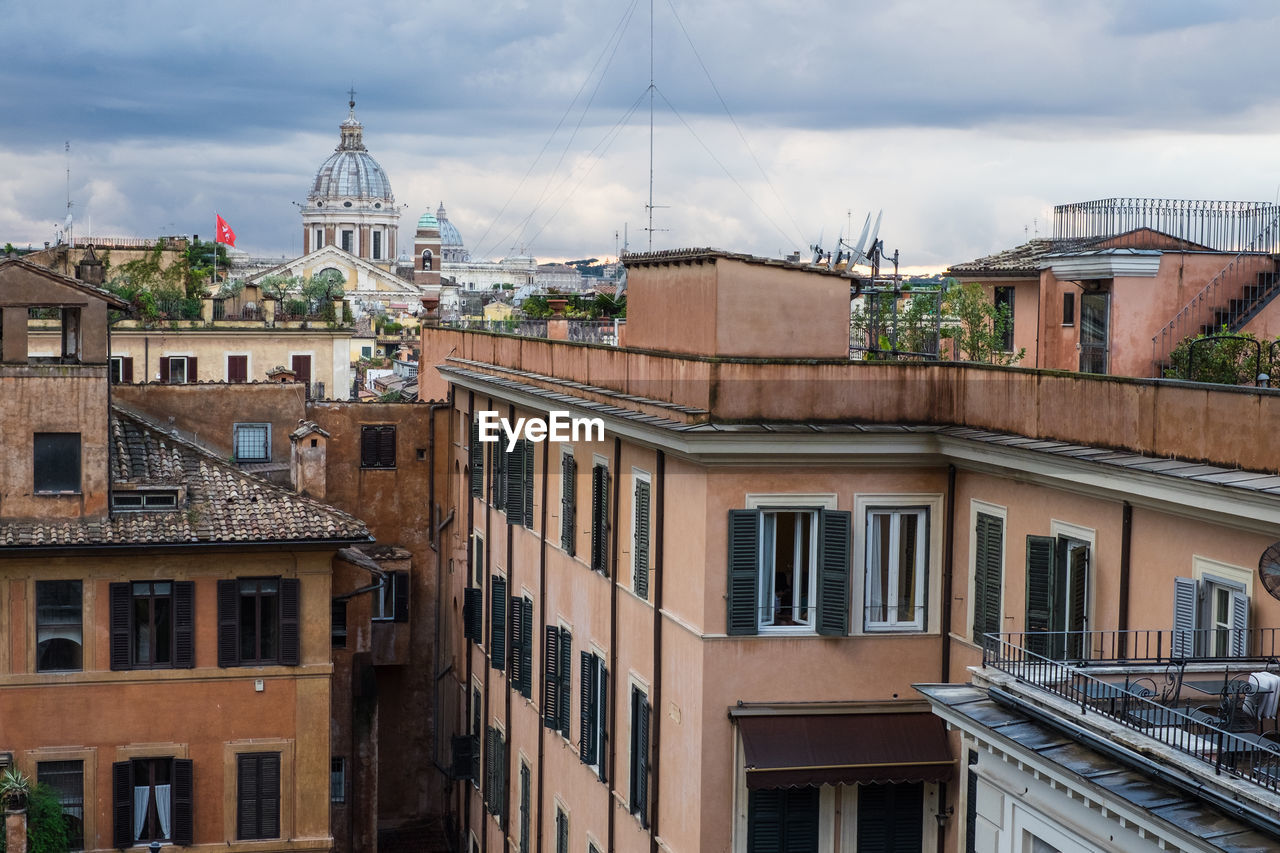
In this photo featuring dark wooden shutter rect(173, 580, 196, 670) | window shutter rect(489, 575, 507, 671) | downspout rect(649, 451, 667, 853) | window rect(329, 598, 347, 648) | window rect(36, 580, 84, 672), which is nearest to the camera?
downspout rect(649, 451, 667, 853)

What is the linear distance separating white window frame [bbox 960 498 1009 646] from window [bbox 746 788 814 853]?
248 cm

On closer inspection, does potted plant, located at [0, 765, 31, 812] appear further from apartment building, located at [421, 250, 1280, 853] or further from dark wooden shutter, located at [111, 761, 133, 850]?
apartment building, located at [421, 250, 1280, 853]

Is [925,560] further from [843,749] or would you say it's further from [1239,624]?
[1239,624]

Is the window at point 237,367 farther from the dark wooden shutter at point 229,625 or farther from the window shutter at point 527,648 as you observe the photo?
the window shutter at point 527,648

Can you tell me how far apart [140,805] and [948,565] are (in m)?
14.9

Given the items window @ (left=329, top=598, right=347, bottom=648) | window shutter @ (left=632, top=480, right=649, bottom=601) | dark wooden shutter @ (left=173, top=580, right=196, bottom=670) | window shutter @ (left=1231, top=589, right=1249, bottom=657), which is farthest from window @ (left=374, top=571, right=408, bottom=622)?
window shutter @ (left=1231, top=589, right=1249, bottom=657)

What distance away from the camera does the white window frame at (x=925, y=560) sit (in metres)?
18.2

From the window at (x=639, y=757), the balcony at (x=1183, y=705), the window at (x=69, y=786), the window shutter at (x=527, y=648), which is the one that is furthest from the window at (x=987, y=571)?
the window at (x=69, y=786)

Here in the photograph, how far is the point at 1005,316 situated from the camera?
26109mm

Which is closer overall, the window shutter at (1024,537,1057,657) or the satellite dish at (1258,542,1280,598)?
the satellite dish at (1258,542,1280,598)

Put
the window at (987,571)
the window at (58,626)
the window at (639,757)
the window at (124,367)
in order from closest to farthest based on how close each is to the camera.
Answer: the window at (987,571) < the window at (639,757) < the window at (58,626) < the window at (124,367)

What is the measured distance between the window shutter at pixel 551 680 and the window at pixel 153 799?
6.47m

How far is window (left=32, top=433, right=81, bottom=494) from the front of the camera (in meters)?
26.7

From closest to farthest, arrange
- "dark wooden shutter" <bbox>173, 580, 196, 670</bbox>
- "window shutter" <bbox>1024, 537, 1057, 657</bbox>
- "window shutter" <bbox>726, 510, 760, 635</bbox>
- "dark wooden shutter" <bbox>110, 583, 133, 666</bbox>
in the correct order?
"window shutter" <bbox>1024, 537, 1057, 657</bbox> < "window shutter" <bbox>726, 510, 760, 635</bbox> < "dark wooden shutter" <bbox>110, 583, 133, 666</bbox> < "dark wooden shutter" <bbox>173, 580, 196, 670</bbox>
